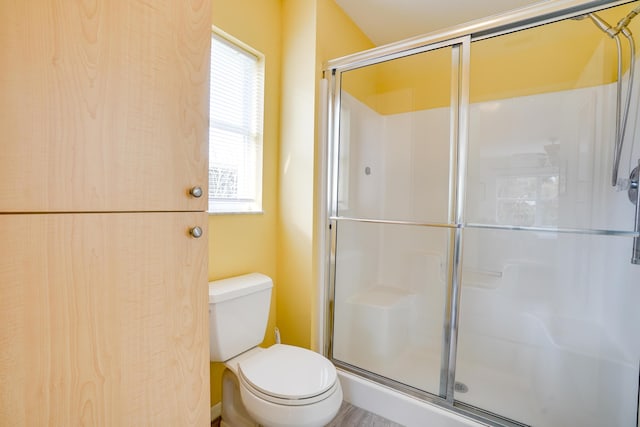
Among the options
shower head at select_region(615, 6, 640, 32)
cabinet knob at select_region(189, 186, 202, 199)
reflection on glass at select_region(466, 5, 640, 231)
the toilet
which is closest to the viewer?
cabinet knob at select_region(189, 186, 202, 199)

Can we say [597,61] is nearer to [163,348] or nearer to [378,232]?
[378,232]

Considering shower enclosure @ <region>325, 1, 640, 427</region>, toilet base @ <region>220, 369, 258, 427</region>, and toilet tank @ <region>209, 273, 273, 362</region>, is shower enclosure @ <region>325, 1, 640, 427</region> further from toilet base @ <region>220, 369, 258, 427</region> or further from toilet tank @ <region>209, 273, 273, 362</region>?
toilet base @ <region>220, 369, 258, 427</region>

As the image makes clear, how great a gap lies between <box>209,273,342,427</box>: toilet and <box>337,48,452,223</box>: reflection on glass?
0.83 meters

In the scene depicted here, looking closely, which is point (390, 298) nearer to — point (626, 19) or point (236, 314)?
point (236, 314)

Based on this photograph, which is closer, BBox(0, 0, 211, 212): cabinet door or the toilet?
BBox(0, 0, 211, 212): cabinet door

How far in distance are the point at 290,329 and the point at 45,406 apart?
1400 millimetres

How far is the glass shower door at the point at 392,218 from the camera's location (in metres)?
1.77

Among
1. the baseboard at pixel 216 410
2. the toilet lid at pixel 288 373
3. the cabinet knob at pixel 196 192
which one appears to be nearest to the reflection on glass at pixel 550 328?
the toilet lid at pixel 288 373

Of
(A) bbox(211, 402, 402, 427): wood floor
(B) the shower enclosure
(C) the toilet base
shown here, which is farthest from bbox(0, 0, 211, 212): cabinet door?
(A) bbox(211, 402, 402, 427): wood floor

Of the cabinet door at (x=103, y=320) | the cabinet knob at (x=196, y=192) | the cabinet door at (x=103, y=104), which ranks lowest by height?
the cabinet door at (x=103, y=320)

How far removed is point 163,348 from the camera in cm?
67

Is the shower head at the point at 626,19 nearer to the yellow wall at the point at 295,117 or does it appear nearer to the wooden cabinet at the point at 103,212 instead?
the yellow wall at the point at 295,117

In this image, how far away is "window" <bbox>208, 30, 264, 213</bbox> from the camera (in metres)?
1.50

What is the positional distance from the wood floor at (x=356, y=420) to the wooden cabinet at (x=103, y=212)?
3.37 feet
